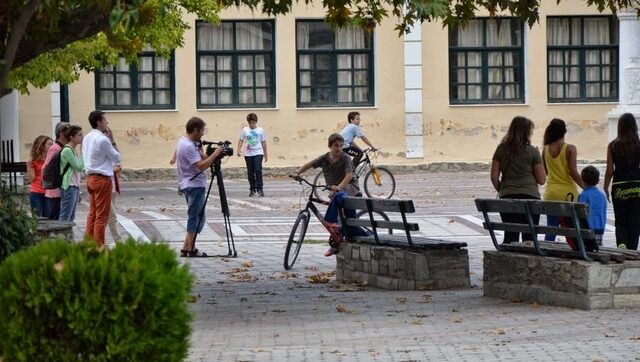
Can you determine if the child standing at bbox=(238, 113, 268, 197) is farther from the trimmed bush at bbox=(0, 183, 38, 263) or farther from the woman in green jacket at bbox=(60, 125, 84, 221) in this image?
the trimmed bush at bbox=(0, 183, 38, 263)

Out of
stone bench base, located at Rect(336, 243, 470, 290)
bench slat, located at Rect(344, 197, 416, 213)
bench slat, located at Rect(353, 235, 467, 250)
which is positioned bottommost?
stone bench base, located at Rect(336, 243, 470, 290)

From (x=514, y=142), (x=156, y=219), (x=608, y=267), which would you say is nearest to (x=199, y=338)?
(x=608, y=267)

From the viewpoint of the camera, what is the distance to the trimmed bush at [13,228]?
977 centimetres

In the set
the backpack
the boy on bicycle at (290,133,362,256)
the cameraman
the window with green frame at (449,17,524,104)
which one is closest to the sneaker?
the boy on bicycle at (290,133,362,256)

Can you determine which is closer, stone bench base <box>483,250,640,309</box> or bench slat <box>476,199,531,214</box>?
stone bench base <box>483,250,640,309</box>

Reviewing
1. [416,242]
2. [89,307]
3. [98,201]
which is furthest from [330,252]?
[89,307]

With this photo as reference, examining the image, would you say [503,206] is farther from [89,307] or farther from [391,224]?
[89,307]

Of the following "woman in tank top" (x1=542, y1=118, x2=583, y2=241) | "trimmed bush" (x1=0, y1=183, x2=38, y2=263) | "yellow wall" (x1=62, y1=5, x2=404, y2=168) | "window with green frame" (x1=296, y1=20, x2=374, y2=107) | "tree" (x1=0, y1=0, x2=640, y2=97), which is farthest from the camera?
"window with green frame" (x1=296, y1=20, x2=374, y2=107)

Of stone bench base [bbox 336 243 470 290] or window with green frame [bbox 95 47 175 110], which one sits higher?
window with green frame [bbox 95 47 175 110]

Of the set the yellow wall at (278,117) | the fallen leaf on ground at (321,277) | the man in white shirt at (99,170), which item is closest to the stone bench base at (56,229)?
the man in white shirt at (99,170)

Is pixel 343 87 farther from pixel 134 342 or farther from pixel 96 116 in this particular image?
pixel 134 342

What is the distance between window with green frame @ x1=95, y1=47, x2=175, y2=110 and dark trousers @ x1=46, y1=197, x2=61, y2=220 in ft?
61.6

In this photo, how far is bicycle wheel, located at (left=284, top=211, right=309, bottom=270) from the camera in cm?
1670

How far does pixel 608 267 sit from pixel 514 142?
325 cm
